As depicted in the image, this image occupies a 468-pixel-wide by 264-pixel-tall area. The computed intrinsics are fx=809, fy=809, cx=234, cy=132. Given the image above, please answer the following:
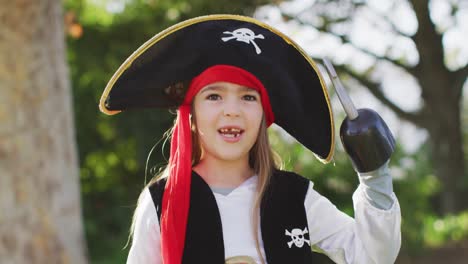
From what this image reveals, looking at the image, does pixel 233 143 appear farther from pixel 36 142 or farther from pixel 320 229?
pixel 36 142

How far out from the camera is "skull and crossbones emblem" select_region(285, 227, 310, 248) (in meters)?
2.41

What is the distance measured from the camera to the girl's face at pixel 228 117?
95.9 inches

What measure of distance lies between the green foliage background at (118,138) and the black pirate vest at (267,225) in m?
4.51

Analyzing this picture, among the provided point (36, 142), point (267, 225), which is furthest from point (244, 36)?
point (36, 142)

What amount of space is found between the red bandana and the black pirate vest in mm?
37

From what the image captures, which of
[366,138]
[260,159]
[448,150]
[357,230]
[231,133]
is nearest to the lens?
[366,138]

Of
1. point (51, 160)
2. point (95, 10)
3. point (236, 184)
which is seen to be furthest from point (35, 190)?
point (236, 184)

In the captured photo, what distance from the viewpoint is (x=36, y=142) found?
570 centimetres

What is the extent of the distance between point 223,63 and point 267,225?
50cm

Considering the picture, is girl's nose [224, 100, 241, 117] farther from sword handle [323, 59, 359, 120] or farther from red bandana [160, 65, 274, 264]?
sword handle [323, 59, 359, 120]

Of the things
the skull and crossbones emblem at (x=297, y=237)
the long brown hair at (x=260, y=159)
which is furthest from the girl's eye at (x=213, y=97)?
the skull and crossbones emblem at (x=297, y=237)

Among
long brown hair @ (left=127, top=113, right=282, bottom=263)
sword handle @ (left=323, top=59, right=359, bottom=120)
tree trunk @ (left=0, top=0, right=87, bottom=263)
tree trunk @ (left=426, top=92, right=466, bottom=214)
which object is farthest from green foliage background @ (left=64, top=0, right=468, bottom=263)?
sword handle @ (left=323, top=59, right=359, bottom=120)

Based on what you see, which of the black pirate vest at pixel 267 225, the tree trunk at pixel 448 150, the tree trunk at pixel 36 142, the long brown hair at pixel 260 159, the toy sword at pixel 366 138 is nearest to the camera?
the toy sword at pixel 366 138

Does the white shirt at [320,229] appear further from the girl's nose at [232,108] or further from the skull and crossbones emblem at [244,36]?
the skull and crossbones emblem at [244,36]
